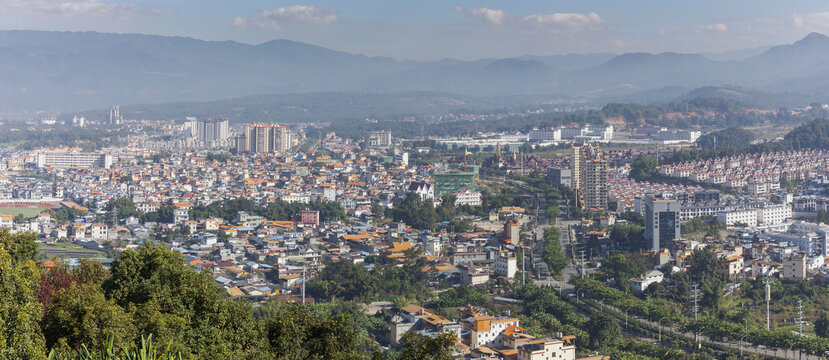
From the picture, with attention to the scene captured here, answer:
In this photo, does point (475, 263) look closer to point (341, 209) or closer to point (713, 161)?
point (341, 209)

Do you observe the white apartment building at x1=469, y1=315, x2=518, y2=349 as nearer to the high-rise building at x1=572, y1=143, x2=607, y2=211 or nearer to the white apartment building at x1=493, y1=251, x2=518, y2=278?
the white apartment building at x1=493, y1=251, x2=518, y2=278

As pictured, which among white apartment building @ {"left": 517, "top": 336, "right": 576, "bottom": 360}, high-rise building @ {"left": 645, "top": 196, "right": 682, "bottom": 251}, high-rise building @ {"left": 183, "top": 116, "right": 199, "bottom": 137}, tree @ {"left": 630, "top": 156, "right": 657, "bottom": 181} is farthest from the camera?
high-rise building @ {"left": 183, "top": 116, "right": 199, "bottom": 137}

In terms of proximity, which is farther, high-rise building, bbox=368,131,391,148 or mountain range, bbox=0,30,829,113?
mountain range, bbox=0,30,829,113

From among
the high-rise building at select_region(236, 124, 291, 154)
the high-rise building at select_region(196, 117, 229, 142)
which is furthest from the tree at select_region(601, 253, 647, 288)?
the high-rise building at select_region(196, 117, 229, 142)

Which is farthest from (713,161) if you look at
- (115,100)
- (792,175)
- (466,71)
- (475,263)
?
(466,71)

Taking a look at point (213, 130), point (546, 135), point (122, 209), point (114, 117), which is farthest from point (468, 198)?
point (114, 117)

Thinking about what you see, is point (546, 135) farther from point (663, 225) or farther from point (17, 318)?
point (17, 318)
